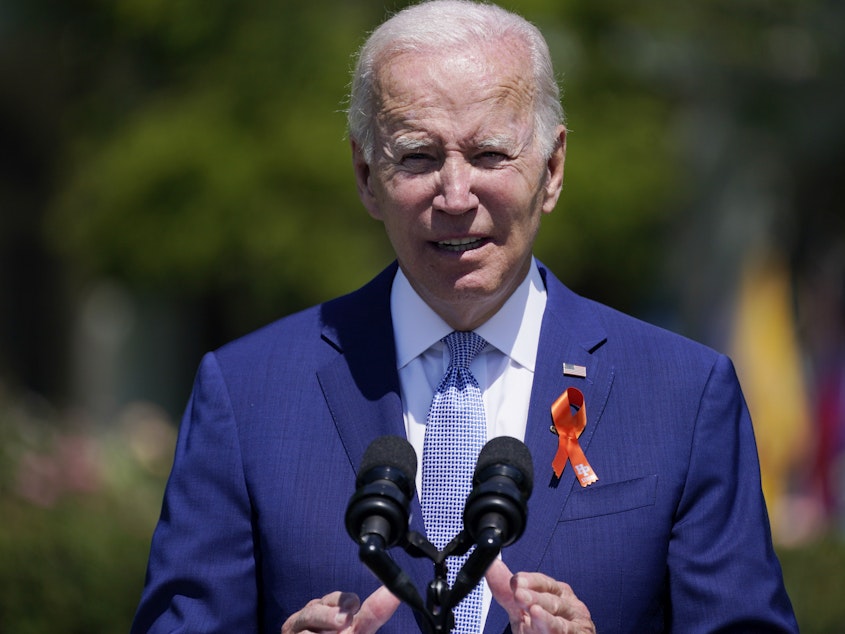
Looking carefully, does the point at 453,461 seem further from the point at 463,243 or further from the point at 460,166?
the point at 460,166

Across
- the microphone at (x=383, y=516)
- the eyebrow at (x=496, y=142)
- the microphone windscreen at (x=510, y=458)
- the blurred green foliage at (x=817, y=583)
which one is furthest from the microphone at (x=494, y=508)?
the blurred green foliage at (x=817, y=583)

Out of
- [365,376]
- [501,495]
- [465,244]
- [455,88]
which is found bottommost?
[501,495]

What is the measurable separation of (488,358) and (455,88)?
0.64m

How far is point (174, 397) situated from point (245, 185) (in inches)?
306

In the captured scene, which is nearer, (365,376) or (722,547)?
(722,547)

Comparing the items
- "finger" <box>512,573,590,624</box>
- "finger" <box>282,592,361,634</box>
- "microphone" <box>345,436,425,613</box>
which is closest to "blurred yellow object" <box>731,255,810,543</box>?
"finger" <box>512,573,590,624</box>

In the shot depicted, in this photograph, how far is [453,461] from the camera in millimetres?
3123

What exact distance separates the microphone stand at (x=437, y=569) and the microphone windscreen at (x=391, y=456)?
0.12 meters

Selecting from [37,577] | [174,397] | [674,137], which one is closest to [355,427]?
[37,577]

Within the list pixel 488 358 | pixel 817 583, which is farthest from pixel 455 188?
pixel 817 583

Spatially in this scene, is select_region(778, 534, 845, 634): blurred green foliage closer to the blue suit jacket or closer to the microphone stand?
the blue suit jacket

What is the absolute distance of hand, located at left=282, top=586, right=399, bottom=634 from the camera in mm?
2645

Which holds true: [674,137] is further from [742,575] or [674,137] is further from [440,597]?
[440,597]

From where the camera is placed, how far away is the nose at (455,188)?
10.0 feet
